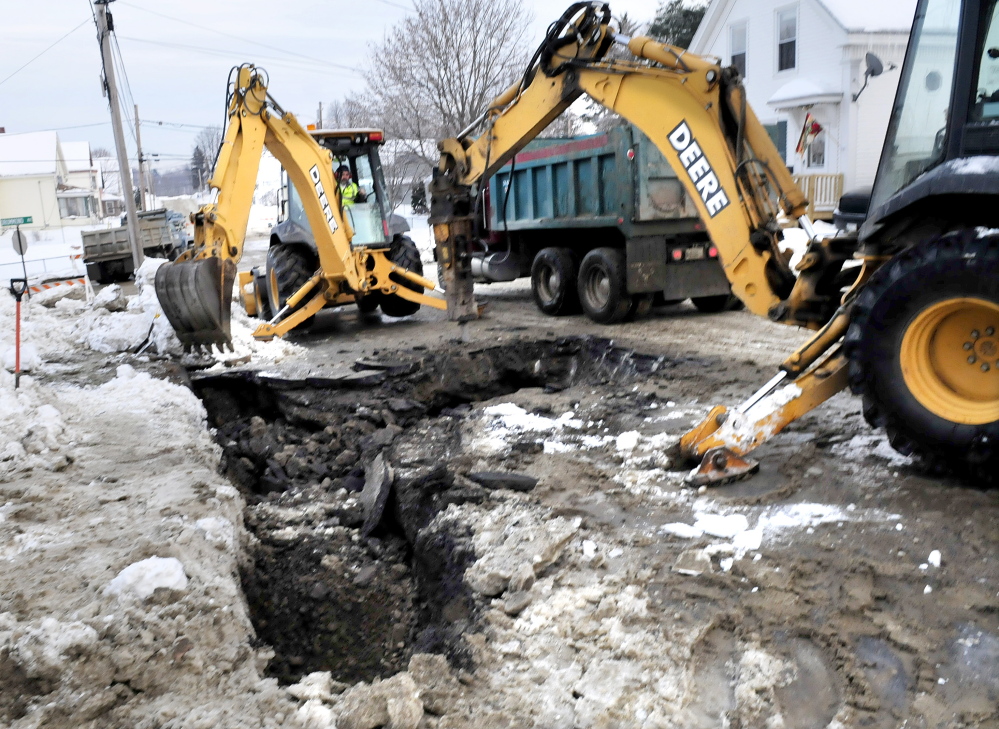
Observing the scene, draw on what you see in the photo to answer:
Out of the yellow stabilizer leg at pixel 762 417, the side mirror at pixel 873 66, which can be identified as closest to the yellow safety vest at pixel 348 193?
the side mirror at pixel 873 66

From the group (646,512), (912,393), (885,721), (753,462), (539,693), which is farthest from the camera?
(753,462)

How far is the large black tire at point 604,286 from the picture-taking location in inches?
393

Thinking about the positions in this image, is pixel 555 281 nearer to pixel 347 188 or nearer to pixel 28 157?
pixel 347 188

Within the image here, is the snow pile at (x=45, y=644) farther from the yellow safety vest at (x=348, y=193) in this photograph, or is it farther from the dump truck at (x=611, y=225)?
the yellow safety vest at (x=348, y=193)

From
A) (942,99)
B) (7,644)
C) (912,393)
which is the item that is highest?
(942,99)

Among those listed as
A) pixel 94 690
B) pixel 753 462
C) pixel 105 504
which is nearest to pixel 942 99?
pixel 753 462

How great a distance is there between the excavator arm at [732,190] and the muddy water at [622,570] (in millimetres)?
435

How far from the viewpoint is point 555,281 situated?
36.6ft

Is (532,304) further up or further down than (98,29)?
further down

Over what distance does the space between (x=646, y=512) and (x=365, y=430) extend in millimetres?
3207

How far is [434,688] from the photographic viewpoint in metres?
3.14

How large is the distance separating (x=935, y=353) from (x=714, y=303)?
6.36 meters

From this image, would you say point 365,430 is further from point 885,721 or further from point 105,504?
point 885,721

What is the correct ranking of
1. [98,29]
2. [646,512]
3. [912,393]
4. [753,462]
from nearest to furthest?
1. [912,393]
2. [646,512]
3. [753,462]
4. [98,29]
